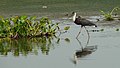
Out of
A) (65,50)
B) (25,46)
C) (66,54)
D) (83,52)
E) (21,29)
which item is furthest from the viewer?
(21,29)

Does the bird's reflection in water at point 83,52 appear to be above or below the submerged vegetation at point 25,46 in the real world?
above

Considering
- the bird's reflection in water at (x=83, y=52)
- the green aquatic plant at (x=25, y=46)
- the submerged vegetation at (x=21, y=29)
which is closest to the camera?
the bird's reflection in water at (x=83, y=52)

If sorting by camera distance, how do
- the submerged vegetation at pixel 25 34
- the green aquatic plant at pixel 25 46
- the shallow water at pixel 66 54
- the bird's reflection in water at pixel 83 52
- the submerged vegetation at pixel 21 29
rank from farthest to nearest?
the submerged vegetation at pixel 21 29 → the submerged vegetation at pixel 25 34 → the green aquatic plant at pixel 25 46 → the bird's reflection in water at pixel 83 52 → the shallow water at pixel 66 54

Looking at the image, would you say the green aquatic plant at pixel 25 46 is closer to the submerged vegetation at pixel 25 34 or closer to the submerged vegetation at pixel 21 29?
the submerged vegetation at pixel 25 34

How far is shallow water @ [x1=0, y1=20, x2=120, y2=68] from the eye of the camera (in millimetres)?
12328

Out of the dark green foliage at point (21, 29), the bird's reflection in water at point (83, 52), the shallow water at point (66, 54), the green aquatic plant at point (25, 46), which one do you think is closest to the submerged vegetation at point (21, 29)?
the dark green foliage at point (21, 29)

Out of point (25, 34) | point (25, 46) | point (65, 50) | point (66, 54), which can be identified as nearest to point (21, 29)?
point (25, 34)

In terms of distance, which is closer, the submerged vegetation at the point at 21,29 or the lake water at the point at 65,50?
the lake water at the point at 65,50

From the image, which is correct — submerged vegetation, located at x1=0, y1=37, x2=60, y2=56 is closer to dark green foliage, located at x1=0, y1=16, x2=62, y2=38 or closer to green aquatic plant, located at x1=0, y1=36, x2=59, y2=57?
green aquatic plant, located at x1=0, y1=36, x2=59, y2=57

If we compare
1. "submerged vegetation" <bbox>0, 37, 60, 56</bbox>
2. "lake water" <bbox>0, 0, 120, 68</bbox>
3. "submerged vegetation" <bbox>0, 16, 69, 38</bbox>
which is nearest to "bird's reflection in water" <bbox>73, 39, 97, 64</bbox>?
"lake water" <bbox>0, 0, 120, 68</bbox>

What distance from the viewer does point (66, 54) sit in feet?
45.2

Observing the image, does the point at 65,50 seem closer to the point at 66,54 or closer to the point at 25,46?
the point at 66,54

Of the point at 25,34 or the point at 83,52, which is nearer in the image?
the point at 83,52

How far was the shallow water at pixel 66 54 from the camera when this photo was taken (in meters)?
12.3
